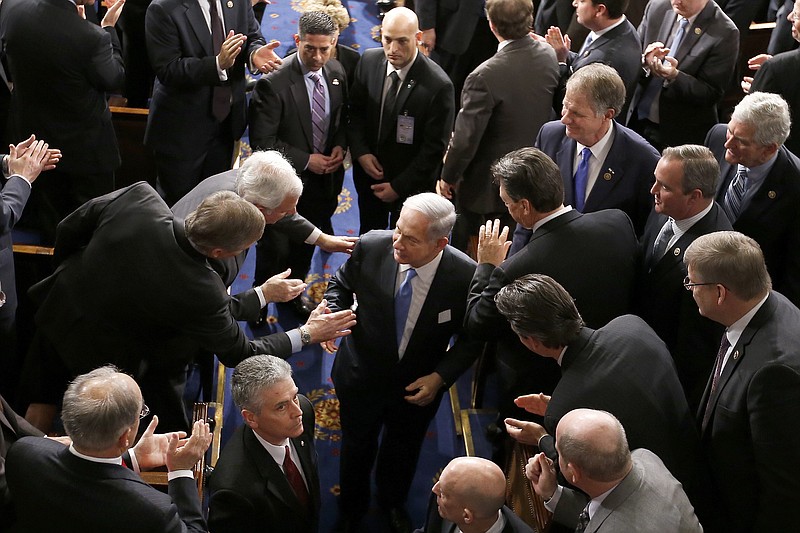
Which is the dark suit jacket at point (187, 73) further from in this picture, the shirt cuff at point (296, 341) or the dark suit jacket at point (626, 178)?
the dark suit jacket at point (626, 178)

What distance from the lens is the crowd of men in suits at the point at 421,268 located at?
2854 mm

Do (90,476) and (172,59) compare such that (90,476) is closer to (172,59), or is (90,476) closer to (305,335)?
(305,335)

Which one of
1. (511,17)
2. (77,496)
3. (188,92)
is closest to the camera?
(77,496)

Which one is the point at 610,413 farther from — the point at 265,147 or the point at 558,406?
the point at 265,147

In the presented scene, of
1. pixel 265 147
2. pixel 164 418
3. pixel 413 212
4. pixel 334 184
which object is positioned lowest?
pixel 164 418

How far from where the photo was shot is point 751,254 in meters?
3.02

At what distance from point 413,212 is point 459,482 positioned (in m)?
1.19

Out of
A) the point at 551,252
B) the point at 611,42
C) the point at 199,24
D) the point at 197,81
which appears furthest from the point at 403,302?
the point at 199,24

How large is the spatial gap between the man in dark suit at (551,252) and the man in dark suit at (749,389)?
0.47 metres

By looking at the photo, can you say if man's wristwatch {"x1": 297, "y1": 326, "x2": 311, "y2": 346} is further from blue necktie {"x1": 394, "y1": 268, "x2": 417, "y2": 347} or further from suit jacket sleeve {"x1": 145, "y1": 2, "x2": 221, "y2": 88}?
suit jacket sleeve {"x1": 145, "y1": 2, "x2": 221, "y2": 88}

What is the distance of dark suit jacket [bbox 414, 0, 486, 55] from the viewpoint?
652 centimetres

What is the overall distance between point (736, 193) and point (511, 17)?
5.02 feet

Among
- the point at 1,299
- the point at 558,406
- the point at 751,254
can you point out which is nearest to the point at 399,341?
the point at 558,406

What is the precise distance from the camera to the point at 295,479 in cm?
321
